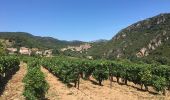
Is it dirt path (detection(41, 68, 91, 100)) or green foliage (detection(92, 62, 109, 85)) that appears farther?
green foliage (detection(92, 62, 109, 85))

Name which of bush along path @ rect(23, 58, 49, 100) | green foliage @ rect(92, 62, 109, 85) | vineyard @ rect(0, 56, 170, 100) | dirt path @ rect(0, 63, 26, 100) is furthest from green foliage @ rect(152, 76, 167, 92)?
bush along path @ rect(23, 58, 49, 100)

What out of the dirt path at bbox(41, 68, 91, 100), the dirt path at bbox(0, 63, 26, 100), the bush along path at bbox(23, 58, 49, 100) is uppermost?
the bush along path at bbox(23, 58, 49, 100)

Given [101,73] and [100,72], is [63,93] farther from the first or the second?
[101,73]

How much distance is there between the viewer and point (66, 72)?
79.2m

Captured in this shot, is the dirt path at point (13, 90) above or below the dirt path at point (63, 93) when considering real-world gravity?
above

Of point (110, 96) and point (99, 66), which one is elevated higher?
point (99, 66)

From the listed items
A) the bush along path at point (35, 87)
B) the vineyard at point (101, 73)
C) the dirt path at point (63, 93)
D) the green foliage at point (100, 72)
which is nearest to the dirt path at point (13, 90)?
the vineyard at point (101, 73)

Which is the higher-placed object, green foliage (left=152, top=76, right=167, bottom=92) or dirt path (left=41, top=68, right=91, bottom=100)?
green foliage (left=152, top=76, right=167, bottom=92)

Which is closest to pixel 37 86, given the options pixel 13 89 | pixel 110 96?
pixel 13 89

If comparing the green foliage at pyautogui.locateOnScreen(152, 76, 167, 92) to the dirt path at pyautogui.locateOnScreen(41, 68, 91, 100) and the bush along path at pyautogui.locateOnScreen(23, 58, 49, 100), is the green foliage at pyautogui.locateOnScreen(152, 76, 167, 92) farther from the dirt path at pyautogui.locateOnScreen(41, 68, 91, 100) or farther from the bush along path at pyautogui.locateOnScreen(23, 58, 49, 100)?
the bush along path at pyautogui.locateOnScreen(23, 58, 49, 100)

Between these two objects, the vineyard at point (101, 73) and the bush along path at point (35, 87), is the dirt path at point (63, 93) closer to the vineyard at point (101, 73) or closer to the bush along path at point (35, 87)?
the vineyard at point (101, 73)

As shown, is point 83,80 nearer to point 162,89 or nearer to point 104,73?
point 104,73

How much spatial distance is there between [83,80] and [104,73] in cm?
933

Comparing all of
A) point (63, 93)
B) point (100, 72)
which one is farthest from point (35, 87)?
point (100, 72)
